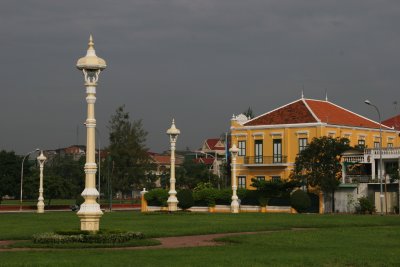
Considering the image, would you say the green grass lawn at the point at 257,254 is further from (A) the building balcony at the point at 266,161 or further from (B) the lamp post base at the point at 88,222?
(A) the building balcony at the point at 266,161

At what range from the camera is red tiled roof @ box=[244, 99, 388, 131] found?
6975cm

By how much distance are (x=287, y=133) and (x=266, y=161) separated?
358cm

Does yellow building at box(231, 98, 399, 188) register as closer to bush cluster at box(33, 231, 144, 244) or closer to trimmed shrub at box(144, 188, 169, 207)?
trimmed shrub at box(144, 188, 169, 207)

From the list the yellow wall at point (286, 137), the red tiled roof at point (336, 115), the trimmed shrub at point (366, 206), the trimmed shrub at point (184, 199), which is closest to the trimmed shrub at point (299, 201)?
the trimmed shrub at point (366, 206)

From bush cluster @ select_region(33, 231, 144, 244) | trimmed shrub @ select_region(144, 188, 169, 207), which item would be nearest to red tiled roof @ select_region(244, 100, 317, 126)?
trimmed shrub @ select_region(144, 188, 169, 207)

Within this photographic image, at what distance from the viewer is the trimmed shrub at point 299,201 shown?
191ft

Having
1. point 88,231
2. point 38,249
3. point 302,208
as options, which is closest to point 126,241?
point 88,231

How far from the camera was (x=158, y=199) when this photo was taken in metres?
66.2

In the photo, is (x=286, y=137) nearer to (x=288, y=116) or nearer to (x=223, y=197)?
(x=288, y=116)

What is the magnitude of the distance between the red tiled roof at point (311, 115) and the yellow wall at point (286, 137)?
30.3 inches

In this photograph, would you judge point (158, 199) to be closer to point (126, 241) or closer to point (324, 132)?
point (324, 132)

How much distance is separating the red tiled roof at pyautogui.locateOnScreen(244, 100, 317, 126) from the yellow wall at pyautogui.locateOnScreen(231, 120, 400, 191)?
891mm

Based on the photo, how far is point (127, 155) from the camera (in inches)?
4072

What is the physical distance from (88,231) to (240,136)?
1965 inches
